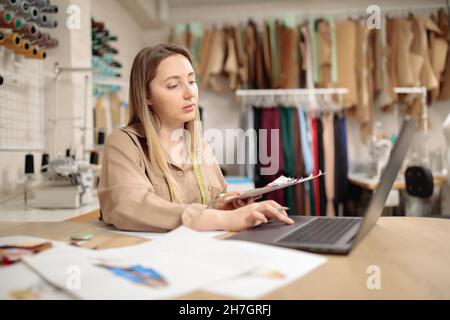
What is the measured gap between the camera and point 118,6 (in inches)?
107

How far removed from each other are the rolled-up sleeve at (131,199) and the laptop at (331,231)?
0.12 metres

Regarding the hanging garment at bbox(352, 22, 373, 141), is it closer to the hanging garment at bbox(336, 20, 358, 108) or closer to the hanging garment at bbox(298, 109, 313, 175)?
the hanging garment at bbox(336, 20, 358, 108)

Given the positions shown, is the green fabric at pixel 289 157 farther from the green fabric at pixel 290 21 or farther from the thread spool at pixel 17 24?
the thread spool at pixel 17 24

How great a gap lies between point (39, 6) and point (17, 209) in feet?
2.65

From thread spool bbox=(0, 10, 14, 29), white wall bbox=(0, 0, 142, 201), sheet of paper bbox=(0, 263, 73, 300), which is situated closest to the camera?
sheet of paper bbox=(0, 263, 73, 300)

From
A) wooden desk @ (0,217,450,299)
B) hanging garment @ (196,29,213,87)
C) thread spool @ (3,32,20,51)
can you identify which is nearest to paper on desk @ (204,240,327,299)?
wooden desk @ (0,217,450,299)

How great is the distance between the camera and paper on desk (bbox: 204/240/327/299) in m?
0.39

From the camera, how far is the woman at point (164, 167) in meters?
0.72

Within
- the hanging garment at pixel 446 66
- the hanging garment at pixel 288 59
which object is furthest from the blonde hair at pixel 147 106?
the hanging garment at pixel 446 66

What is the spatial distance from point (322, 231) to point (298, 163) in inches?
95.2

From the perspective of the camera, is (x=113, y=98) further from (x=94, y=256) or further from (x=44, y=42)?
(x=94, y=256)

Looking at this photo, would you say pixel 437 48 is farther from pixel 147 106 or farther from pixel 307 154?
pixel 147 106

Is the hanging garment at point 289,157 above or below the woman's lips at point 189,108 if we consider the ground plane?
below

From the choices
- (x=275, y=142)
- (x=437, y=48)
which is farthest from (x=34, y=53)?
(x=437, y=48)
